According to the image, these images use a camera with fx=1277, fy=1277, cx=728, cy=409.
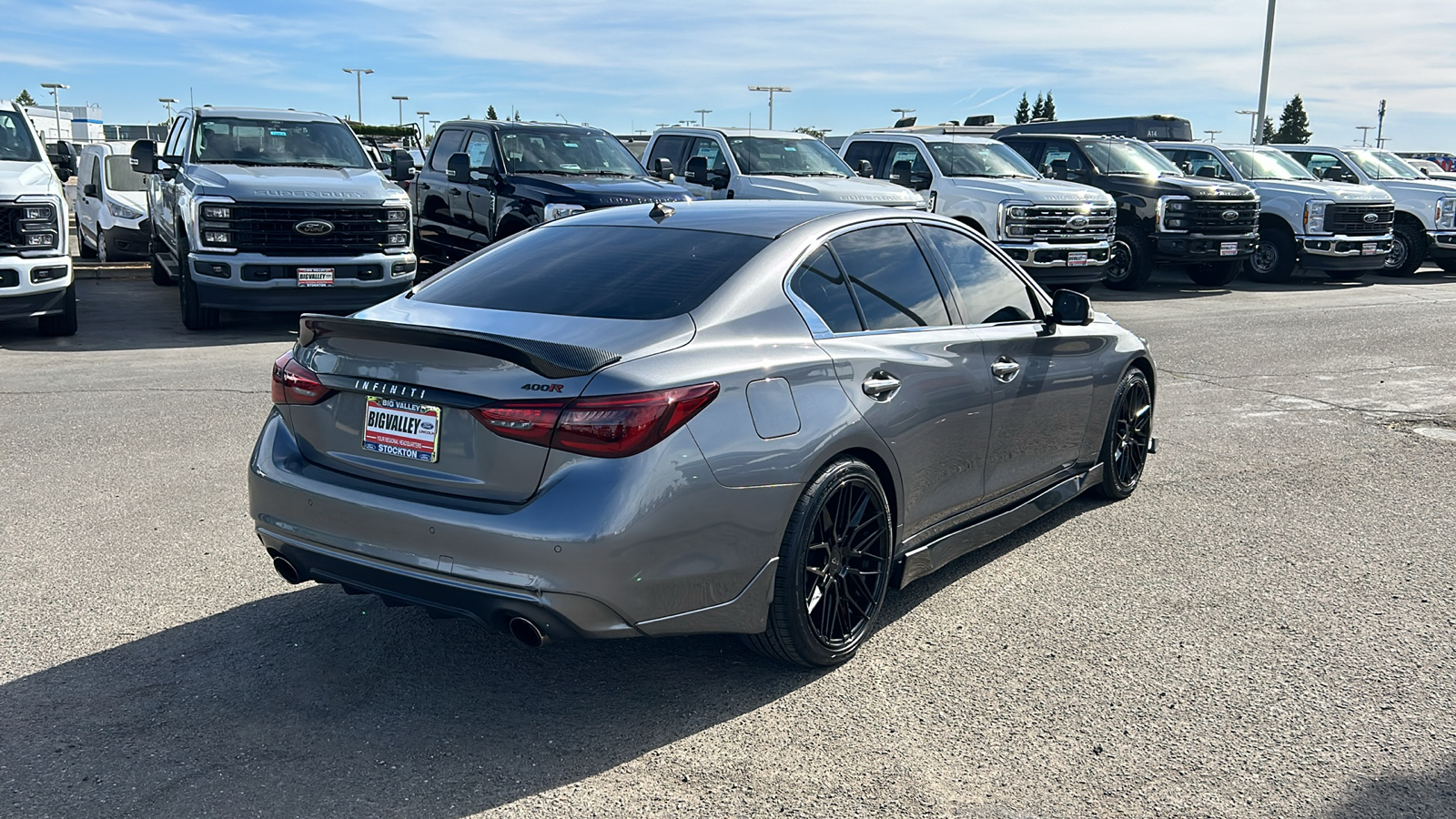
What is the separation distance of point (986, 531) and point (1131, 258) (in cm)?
1526

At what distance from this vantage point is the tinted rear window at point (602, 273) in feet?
13.6

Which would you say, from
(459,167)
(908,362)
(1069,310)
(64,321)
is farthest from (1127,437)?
(64,321)

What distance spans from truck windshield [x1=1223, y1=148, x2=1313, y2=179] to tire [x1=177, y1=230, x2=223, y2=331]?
16.3 meters

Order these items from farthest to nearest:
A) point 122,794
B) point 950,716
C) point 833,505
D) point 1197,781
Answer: point 833,505
point 950,716
point 1197,781
point 122,794

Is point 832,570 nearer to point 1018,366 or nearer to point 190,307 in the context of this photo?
point 1018,366

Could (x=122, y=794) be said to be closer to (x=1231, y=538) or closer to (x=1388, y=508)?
(x=1231, y=538)

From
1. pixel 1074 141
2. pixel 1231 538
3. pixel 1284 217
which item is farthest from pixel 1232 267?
pixel 1231 538

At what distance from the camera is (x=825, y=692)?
4.11 m

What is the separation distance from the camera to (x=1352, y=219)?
67.7 feet

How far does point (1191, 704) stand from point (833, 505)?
1.29 meters

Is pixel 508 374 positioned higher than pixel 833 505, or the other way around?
pixel 508 374

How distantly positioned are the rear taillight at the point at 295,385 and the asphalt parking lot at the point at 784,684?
889 millimetres

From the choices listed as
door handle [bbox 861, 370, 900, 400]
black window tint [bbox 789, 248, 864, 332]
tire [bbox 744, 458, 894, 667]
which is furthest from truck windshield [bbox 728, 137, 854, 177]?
tire [bbox 744, 458, 894, 667]

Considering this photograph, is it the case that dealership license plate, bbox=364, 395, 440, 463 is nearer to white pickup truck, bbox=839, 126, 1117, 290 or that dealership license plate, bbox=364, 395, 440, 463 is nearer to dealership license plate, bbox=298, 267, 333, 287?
dealership license plate, bbox=298, 267, 333, 287
